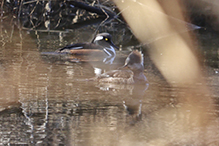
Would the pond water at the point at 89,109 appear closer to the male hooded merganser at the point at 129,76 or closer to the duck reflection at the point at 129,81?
the duck reflection at the point at 129,81

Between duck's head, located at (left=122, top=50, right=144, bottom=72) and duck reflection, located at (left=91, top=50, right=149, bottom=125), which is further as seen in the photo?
duck's head, located at (left=122, top=50, right=144, bottom=72)

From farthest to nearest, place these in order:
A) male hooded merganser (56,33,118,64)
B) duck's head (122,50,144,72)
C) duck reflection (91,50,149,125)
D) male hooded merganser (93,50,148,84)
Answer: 1. male hooded merganser (56,33,118,64)
2. duck's head (122,50,144,72)
3. male hooded merganser (93,50,148,84)
4. duck reflection (91,50,149,125)

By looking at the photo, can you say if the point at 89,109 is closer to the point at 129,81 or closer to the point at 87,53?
the point at 129,81

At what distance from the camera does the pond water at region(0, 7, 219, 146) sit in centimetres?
475

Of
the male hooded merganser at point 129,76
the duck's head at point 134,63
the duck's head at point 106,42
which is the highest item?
the duck's head at point 106,42

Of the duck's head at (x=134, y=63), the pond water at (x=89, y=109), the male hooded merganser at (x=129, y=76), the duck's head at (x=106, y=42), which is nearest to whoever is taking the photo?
the pond water at (x=89, y=109)

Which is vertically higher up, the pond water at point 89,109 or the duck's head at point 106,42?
the duck's head at point 106,42

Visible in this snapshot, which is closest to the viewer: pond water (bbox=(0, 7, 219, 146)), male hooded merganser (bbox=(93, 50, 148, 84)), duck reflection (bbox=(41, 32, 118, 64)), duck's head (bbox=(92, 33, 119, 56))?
pond water (bbox=(0, 7, 219, 146))

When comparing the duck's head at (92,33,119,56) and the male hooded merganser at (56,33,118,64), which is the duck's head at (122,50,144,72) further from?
the duck's head at (92,33,119,56)

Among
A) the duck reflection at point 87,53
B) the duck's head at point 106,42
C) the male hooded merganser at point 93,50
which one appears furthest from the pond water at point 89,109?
the duck's head at point 106,42

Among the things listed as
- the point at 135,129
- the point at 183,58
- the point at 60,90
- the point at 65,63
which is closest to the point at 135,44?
the point at 183,58

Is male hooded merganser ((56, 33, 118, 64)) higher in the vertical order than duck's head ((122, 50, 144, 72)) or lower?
higher

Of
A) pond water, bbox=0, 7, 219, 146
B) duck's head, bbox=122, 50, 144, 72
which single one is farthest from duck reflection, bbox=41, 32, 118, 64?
duck's head, bbox=122, 50, 144, 72

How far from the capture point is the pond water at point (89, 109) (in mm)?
4750
